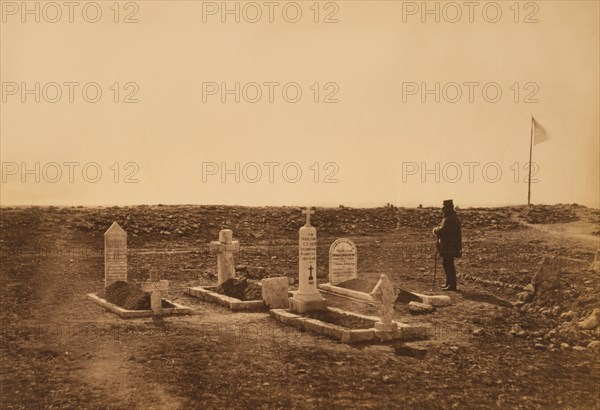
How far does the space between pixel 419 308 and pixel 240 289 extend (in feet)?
11.9

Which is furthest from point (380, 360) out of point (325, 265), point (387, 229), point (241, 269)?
point (387, 229)

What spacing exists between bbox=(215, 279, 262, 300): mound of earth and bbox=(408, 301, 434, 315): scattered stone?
2834mm

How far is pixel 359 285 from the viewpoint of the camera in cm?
1366

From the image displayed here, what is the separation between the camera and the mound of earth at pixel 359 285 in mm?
13328

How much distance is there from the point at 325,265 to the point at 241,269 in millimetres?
2854

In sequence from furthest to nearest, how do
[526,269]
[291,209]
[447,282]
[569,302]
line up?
[291,209]
[526,269]
[447,282]
[569,302]

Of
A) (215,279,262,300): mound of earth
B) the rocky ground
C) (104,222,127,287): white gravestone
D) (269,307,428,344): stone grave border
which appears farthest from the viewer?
(104,222,127,287): white gravestone

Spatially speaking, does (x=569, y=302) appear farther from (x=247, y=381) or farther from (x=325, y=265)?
(x=325, y=265)

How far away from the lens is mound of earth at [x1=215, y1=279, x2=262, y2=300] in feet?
41.7

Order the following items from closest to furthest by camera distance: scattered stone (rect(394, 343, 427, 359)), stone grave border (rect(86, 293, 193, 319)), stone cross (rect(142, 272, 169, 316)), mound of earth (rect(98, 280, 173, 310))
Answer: scattered stone (rect(394, 343, 427, 359)) < stone grave border (rect(86, 293, 193, 319)) < stone cross (rect(142, 272, 169, 316)) < mound of earth (rect(98, 280, 173, 310))

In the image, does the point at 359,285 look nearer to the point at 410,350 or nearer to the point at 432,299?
the point at 432,299

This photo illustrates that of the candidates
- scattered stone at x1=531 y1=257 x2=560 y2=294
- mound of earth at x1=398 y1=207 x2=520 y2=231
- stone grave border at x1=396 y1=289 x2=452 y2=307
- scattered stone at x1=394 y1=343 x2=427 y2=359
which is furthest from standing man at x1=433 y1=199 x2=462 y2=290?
mound of earth at x1=398 y1=207 x2=520 y2=231

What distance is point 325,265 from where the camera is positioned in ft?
59.0

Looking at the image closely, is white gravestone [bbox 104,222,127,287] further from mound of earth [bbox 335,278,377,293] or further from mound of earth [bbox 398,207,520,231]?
mound of earth [bbox 398,207,520,231]
